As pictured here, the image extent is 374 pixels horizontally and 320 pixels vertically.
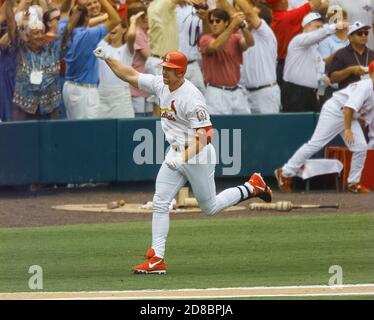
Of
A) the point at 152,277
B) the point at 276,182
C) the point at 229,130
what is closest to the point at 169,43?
the point at 229,130

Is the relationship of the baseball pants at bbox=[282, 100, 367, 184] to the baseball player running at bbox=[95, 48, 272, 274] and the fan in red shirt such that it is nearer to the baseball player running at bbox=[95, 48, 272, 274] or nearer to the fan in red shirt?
the fan in red shirt

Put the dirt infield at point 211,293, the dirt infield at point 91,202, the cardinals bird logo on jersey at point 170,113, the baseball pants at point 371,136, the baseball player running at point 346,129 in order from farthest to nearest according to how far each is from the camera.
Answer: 1. the baseball pants at point 371,136
2. the baseball player running at point 346,129
3. the dirt infield at point 91,202
4. the cardinals bird logo on jersey at point 170,113
5. the dirt infield at point 211,293

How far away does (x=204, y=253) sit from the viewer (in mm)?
13117

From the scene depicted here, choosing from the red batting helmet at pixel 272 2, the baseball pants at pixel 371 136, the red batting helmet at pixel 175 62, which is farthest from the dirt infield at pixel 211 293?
the red batting helmet at pixel 272 2

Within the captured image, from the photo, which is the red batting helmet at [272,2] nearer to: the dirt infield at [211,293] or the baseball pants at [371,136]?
the baseball pants at [371,136]

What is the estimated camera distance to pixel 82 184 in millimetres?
18000

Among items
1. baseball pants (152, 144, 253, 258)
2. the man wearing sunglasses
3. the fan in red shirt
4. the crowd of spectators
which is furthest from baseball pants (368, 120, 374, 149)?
baseball pants (152, 144, 253, 258)

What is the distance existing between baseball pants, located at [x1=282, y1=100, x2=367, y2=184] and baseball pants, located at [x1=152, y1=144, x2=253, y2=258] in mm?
5368

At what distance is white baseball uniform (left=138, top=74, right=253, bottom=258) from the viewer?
38.8 feet

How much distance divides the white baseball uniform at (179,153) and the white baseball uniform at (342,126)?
5.51 metres

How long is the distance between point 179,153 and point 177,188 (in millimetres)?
320

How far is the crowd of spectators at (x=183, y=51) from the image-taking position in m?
17.3

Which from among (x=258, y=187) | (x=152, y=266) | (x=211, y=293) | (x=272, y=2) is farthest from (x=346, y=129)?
(x=211, y=293)

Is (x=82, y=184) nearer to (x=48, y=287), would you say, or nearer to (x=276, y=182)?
(x=276, y=182)
